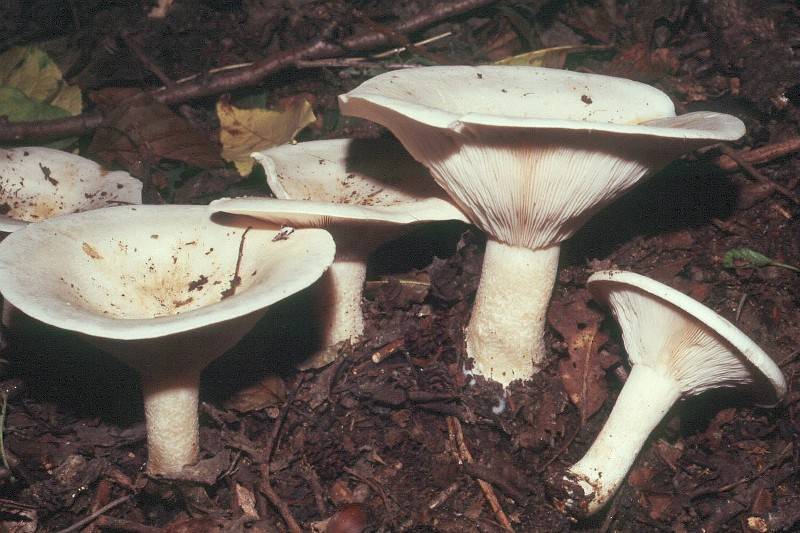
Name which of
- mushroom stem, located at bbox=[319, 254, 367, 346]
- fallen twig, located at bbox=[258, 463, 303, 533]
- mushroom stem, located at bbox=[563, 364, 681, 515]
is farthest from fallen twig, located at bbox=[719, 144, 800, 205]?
fallen twig, located at bbox=[258, 463, 303, 533]

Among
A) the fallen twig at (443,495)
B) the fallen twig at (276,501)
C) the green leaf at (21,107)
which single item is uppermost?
the green leaf at (21,107)

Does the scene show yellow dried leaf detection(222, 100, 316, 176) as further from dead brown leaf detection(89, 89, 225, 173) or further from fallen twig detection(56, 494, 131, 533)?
fallen twig detection(56, 494, 131, 533)

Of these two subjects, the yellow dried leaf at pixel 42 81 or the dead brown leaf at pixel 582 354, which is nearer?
the dead brown leaf at pixel 582 354

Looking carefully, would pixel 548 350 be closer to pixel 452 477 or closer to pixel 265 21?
pixel 452 477

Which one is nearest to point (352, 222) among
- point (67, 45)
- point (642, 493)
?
point (642, 493)

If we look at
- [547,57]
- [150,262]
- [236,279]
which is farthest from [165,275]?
[547,57]

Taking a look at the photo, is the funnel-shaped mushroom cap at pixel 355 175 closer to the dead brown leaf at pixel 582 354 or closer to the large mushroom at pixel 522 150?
the large mushroom at pixel 522 150

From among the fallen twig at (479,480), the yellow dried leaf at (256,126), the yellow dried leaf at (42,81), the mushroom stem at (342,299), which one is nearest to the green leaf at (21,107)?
the yellow dried leaf at (42,81)

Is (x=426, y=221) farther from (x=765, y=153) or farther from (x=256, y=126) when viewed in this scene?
(x=765, y=153)
